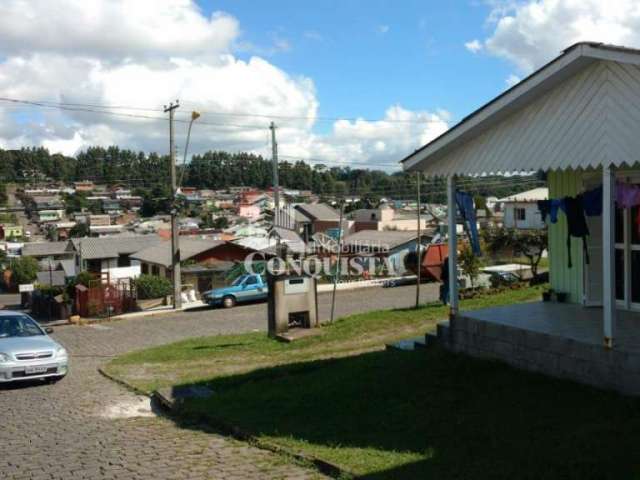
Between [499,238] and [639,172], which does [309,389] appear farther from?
[499,238]

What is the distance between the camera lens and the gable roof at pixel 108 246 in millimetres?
51906

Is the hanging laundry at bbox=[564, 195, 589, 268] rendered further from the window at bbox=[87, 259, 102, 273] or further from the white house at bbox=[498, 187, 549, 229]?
the window at bbox=[87, 259, 102, 273]

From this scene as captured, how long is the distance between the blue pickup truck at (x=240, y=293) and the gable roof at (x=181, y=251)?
728 cm

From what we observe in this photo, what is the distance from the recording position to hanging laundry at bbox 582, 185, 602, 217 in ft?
29.9

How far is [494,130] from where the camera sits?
9.61 metres

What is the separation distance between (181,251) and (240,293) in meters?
9.28

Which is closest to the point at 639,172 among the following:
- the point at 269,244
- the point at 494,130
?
the point at 494,130

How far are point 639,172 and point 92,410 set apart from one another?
9213 mm

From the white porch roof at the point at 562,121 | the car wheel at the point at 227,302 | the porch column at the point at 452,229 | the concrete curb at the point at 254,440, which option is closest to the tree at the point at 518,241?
the car wheel at the point at 227,302

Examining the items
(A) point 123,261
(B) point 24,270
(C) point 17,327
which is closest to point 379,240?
(A) point 123,261

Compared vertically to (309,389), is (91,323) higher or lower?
lower

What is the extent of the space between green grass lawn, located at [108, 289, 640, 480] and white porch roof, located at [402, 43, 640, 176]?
283 cm

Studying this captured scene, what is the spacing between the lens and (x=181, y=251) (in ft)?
128

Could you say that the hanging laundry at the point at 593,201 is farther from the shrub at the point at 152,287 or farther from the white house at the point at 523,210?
the white house at the point at 523,210
